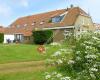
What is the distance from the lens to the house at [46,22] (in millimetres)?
55781

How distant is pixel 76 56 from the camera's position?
812cm

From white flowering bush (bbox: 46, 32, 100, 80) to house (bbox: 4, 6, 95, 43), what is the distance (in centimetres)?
4215

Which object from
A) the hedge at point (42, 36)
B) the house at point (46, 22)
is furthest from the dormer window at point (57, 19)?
the hedge at point (42, 36)

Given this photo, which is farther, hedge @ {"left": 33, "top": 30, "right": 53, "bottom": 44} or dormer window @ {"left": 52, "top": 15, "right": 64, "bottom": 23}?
dormer window @ {"left": 52, "top": 15, "right": 64, "bottom": 23}

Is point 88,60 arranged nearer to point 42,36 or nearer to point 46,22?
point 42,36

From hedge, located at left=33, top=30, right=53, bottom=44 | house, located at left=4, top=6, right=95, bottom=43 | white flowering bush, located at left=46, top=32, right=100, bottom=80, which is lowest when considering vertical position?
white flowering bush, located at left=46, top=32, right=100, bottom=80

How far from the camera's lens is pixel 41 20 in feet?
212

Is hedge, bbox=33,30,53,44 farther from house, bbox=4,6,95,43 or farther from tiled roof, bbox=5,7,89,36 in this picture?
tiled roof, bbox=5,7,89,36

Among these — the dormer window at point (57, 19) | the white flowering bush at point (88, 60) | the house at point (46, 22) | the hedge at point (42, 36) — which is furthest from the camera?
the dormer window at point (57, 19)

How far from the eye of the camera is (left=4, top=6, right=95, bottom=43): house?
2196 inches

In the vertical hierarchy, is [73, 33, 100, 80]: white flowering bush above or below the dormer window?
below

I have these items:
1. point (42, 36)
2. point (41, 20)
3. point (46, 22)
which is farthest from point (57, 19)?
point (42, 36)

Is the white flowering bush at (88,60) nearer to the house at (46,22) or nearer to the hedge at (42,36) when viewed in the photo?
the house at (46,22)

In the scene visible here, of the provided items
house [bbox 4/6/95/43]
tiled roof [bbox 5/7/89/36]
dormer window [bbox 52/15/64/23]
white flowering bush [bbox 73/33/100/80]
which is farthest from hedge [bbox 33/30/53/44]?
white flowering bush [bbox 73/33/100/80]
